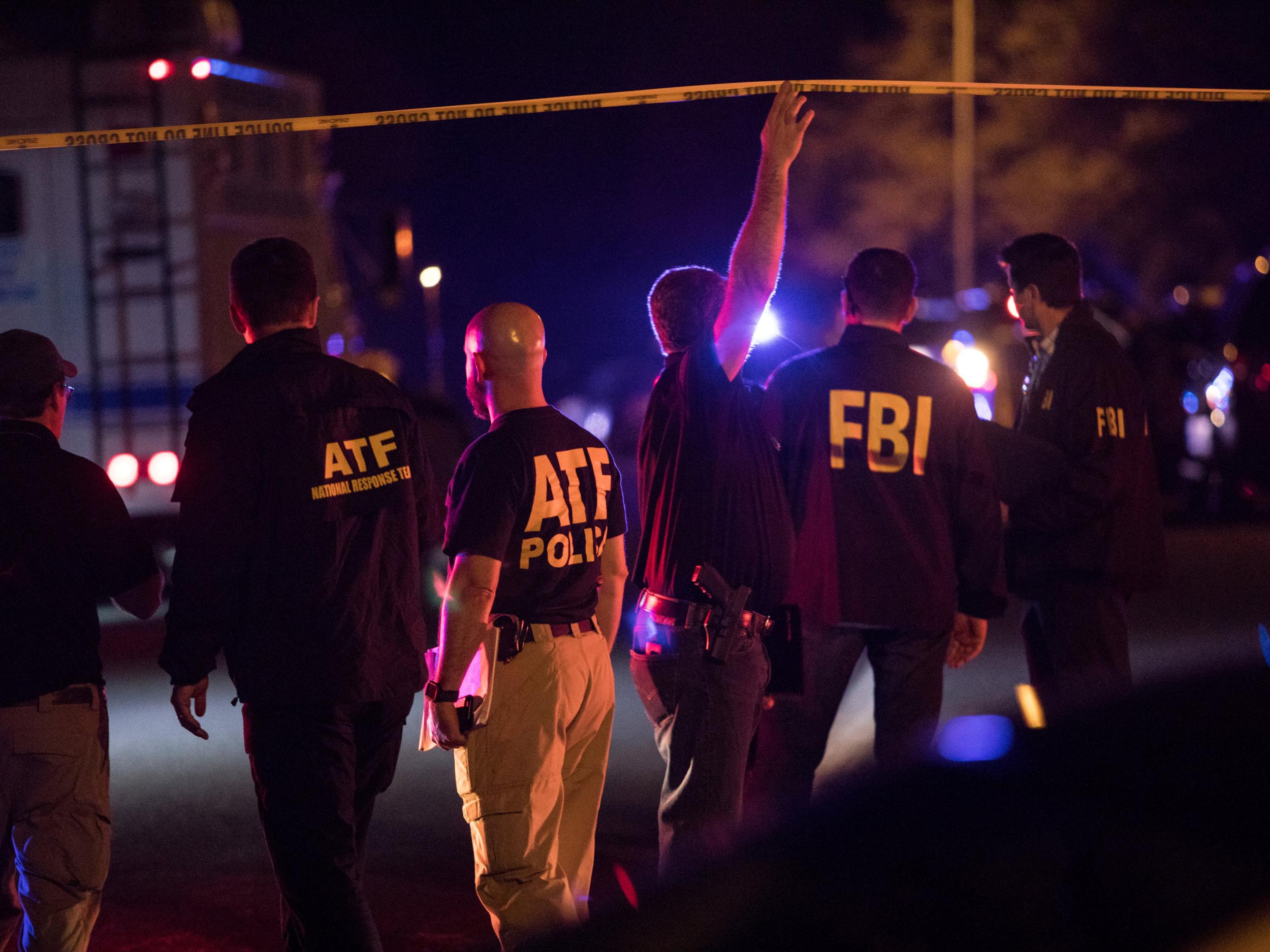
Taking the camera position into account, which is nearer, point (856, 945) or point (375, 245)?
point (856, 945)

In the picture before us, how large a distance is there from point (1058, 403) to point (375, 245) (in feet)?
79.2

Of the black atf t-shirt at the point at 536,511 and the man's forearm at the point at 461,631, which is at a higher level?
the black atf t-shirt at the point at 536,511

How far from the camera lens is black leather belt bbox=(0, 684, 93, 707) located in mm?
3684

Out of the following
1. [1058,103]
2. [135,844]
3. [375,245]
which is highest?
[1058,103]

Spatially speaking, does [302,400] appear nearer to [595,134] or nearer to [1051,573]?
[1051,573]

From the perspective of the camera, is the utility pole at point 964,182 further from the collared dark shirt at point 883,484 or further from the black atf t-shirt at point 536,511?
the black atf t-shirt at point 536,511

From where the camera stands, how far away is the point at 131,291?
1166 cm

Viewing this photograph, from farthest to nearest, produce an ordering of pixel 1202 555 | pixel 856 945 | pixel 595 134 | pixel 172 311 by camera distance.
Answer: pixel 595 134 → pixel 1202 555 → pixel 172 311 → pixel 856 945

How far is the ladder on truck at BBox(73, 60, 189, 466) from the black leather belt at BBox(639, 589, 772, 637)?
27.1 ft

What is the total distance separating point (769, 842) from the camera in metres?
1.99

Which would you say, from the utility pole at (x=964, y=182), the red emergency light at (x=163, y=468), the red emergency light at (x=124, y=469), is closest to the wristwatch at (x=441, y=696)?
the red emergency light at (x=163, y=468)

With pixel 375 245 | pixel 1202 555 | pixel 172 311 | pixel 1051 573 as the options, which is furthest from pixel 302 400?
pixel 375 245

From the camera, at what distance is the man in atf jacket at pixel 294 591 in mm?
3600

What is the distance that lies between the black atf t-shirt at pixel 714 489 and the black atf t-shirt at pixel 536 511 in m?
0.25
